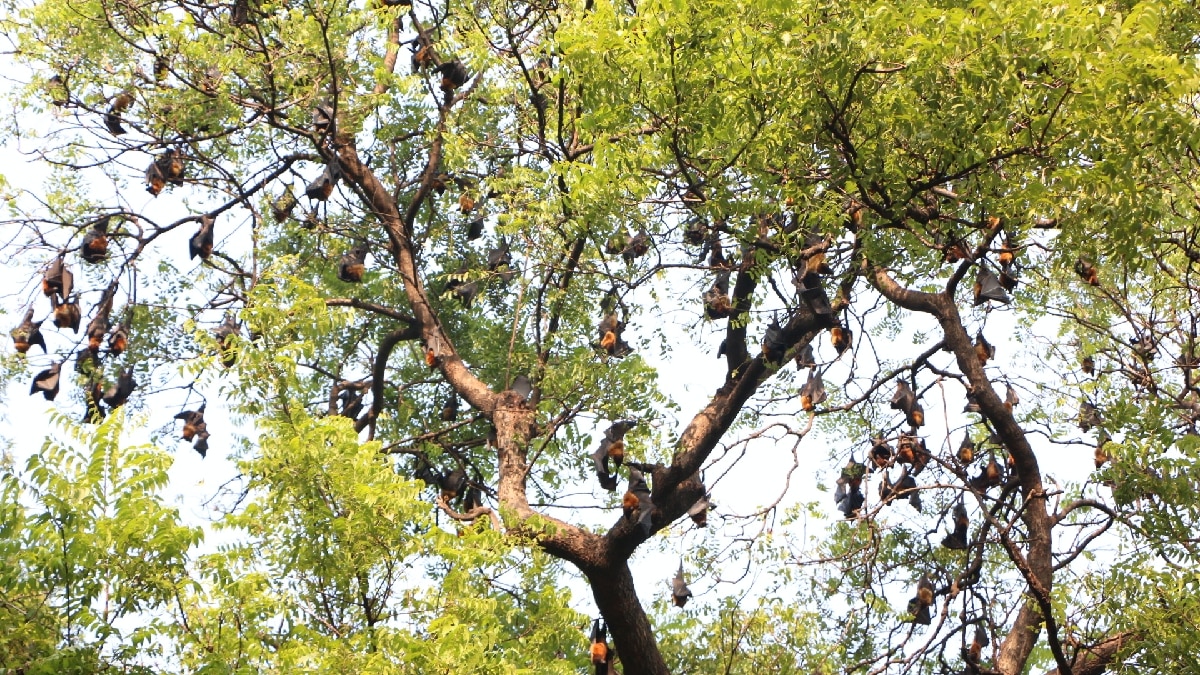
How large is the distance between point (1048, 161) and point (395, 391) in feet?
27.5

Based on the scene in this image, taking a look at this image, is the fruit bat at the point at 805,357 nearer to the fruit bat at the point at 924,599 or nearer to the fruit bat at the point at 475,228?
the fruit bat at the point at 924,599

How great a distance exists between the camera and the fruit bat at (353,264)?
12469 mm

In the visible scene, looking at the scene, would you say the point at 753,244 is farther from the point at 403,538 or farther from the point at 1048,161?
the point at 403,538

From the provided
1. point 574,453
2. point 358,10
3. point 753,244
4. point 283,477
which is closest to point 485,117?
point 358,10

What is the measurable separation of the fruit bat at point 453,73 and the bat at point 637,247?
2.59 m

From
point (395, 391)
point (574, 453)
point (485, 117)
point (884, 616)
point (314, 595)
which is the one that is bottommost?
point (314, 595)

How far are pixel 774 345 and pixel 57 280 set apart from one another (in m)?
6.42

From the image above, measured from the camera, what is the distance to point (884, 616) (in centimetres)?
1169

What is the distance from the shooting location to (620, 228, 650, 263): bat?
10.9 m

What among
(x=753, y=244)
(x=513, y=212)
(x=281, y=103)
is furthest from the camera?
(x=281, y=103)

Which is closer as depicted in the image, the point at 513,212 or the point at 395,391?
the point at 513,212

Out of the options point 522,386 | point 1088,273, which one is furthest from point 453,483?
point 1088,273

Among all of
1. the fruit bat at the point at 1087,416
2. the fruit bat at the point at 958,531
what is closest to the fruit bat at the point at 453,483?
the fruit bat at the point at 958,531

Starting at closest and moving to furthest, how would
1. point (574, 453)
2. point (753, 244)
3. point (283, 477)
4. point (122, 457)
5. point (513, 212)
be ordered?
point (122, 457), point (283, 477), point (753, 244), point (513, 212), point (574, 453)
